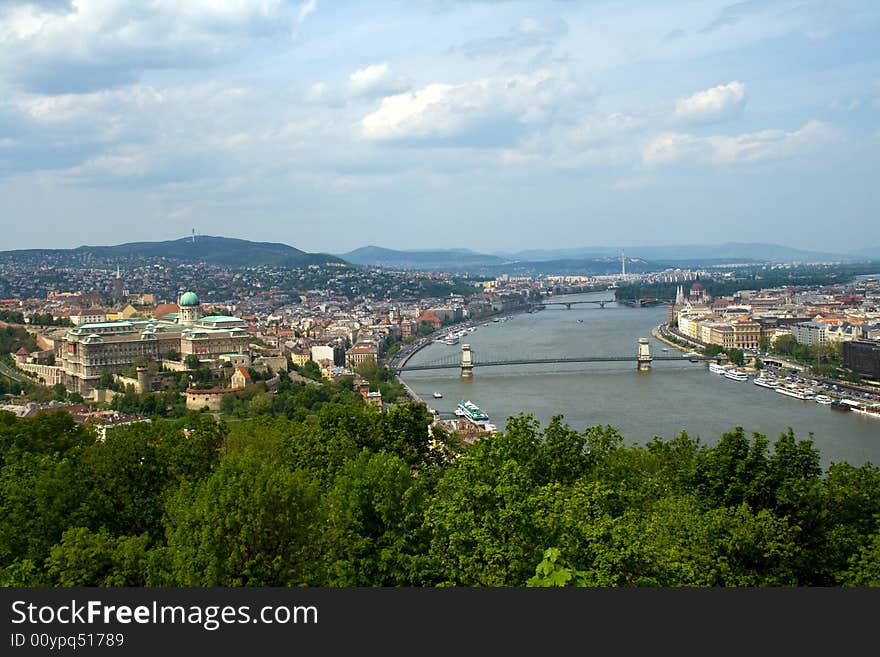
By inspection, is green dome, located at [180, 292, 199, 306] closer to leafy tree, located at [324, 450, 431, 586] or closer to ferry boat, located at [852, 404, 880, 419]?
ferry boat, located at [852, 404, 880, 419]

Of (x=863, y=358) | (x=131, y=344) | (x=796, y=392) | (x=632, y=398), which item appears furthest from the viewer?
(x=131, y=344)

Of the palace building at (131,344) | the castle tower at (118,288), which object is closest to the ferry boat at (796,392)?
the palace building at (131,344)

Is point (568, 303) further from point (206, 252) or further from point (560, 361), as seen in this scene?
point (206, 252)

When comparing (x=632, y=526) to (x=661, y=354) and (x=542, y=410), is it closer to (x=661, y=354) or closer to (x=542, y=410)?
(x=542, y=410)

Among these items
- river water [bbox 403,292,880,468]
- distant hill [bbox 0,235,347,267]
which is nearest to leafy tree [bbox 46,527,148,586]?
river water [bbox 403,292,880,468]

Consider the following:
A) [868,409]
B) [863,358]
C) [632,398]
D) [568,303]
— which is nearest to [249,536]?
[632,398]

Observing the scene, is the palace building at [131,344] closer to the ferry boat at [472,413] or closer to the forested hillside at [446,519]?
the ferry boat at [472,413]
